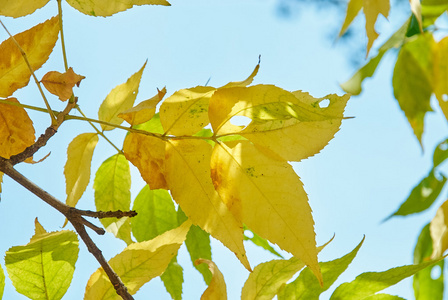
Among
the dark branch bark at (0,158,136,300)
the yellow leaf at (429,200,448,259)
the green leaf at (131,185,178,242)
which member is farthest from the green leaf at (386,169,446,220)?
the dark branch bark at (0,158,136,300)

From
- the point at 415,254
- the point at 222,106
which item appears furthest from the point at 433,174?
the point at 222,106

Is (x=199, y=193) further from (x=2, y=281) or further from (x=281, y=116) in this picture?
(x=2, y=281)

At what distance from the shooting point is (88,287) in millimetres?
348

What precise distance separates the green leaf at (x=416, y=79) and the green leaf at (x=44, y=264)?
53 cm

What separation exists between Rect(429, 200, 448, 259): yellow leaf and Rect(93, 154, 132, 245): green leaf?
0.40 meters

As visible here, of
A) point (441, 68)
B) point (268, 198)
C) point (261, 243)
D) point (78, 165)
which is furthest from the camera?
point (441, 68)

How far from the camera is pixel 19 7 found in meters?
0.34

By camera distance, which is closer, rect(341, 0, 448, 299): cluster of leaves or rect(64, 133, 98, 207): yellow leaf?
rect(64, 133, 98, 207): yellow leaf

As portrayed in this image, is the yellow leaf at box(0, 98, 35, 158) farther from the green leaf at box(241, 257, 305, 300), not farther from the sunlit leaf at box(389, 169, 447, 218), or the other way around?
the sunlit leaf at box(389, 169, 447, 218)

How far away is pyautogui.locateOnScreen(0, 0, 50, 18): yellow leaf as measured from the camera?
0.33m

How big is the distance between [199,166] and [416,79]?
500 millimetres

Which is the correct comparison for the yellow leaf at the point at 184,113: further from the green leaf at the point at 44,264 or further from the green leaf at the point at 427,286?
the green leaf at the point at 427,286

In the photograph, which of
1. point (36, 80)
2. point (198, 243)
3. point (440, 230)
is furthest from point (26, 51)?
point (440, 230)

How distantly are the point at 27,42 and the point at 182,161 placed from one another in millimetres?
152
